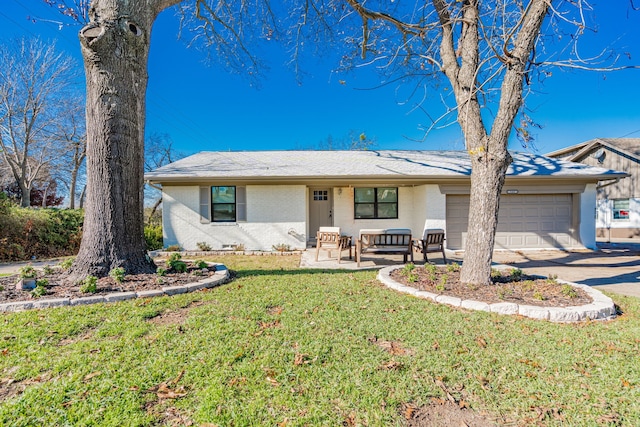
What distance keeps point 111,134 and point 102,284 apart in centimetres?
237

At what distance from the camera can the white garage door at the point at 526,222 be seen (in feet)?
32.9

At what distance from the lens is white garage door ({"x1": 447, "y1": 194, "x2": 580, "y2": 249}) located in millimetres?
10015

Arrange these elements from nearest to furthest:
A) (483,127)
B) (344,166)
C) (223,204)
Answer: (483,127)
(223,204)
(344,166)

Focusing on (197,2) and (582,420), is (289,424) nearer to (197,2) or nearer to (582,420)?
(582,420)

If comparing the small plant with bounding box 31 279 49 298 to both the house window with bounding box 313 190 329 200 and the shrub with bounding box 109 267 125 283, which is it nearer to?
the shrub with bounding box 109 267 125 283

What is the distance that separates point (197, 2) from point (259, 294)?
23.8 ft

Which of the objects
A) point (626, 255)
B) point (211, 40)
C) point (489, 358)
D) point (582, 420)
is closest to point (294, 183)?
point (211, 40)

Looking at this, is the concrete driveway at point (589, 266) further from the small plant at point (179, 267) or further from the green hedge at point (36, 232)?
the green hedge at point (36, 232)

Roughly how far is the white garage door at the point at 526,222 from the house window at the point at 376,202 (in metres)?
1.93

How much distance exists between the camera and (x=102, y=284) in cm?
431

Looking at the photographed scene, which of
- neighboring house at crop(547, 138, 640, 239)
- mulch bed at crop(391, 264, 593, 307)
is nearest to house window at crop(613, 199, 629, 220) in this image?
neighboring house at crop(547, 138, 640, 239)

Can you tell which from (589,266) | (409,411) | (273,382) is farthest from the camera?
(589,266)

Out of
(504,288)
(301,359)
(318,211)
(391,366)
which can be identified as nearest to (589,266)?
(504,288)

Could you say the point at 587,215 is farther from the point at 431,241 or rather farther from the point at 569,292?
the point at 569,292
